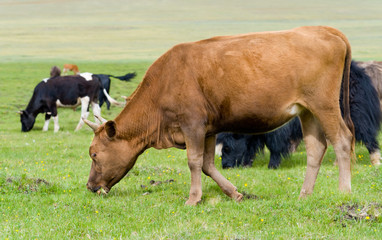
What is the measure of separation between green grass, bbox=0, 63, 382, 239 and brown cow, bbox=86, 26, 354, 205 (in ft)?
2.01

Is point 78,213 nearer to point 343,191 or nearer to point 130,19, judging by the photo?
point 343,191

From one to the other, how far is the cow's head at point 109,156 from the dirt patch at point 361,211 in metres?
2.91

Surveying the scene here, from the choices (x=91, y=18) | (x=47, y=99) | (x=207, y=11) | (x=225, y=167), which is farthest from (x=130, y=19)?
(x=225, y=167)

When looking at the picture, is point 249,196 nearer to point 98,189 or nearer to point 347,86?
point 347,86

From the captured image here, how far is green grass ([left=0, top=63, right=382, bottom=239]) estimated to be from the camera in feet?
19.1

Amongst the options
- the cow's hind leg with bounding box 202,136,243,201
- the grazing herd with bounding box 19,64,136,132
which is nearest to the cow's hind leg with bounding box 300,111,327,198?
the cow's hind leg with bounding box 202,136,243,201

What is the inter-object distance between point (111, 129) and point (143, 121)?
46 cm

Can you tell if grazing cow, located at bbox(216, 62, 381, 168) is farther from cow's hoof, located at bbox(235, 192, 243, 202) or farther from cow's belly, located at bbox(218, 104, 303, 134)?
cow's belly, located at bbox(218, 104, 303, 134)

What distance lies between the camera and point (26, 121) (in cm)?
1945

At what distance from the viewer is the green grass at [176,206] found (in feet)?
19.1

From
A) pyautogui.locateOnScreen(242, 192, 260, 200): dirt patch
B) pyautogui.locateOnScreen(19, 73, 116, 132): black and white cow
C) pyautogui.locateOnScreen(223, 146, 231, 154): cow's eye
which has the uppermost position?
pyautogui.locateOnScreen(242, 192, 260, 200): dirt patch

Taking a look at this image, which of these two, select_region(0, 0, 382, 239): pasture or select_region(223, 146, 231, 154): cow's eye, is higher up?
select_region(0, 0, 382, 239): pasture

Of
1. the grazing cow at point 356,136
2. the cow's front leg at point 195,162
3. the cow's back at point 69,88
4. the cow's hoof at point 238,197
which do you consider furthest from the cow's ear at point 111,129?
the cow's back at point 69,88

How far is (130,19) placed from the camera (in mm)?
122312
